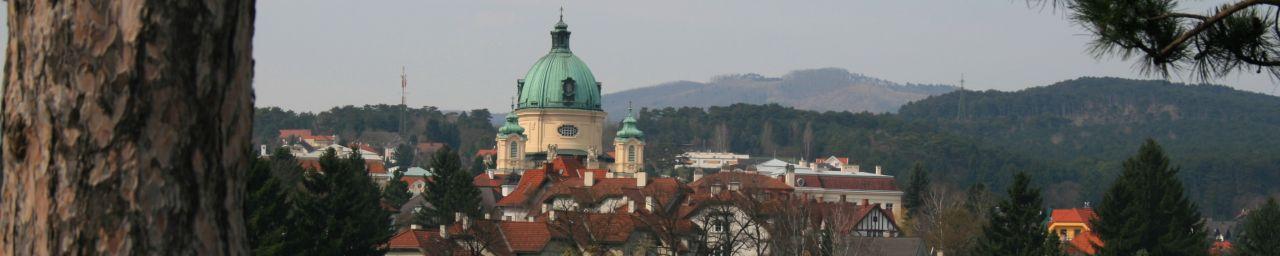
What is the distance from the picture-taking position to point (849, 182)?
452ft

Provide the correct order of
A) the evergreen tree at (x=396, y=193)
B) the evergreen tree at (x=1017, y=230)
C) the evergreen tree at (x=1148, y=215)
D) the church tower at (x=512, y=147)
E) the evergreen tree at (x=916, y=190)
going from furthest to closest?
1. the church tower at (x=512, y=147)
2. the evergreen tree at (x=916, y=190)
3. the evergreen tree at (x=396, y=193)
4. the evergreen tree at (x=1017, y=230)
5. the evergreen tree at (x=1148, y=215)

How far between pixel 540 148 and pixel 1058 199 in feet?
250

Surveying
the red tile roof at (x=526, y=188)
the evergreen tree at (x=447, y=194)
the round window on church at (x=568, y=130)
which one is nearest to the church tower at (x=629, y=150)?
the round window on church at (x=568, y=130)

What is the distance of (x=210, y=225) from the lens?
6.05 metres

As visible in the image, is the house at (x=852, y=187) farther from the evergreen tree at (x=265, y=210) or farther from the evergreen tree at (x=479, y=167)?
the evergreen tree at (x=265, y=210)

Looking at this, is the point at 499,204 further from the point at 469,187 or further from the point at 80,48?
the point at 80,48

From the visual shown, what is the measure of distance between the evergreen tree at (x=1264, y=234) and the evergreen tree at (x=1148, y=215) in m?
5.14

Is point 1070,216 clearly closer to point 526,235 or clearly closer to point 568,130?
point 568,130

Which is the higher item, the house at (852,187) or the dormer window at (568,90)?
the dormer window at (568,90)

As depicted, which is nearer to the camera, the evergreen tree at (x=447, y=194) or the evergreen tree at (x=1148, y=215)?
the evergreen tree at (x=1148, y=215)

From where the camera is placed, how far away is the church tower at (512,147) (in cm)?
12311

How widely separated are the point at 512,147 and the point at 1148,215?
7077 centimetres

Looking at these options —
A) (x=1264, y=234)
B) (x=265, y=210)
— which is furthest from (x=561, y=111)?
(x=265, y=210)

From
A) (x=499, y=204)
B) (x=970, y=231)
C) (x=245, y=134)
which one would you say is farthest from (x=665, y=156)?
(x=245, y=134)
